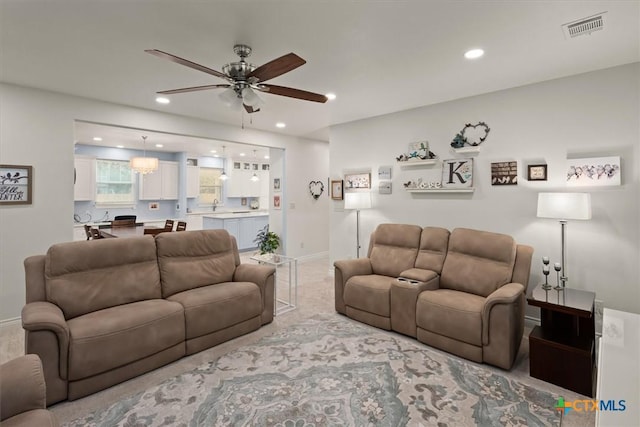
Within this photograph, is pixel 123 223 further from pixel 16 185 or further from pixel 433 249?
pixel 433 249

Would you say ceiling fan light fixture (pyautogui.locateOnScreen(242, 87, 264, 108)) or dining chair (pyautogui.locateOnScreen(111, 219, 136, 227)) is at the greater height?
ceiling fan light fixture (pyautogui.locateOnScreen(242, 87, 264, 108))

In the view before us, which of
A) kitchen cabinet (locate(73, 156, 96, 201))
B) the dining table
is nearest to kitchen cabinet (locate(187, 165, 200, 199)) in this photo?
kitchen cabinet (locate(73, 156, 96, 201))

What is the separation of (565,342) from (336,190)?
3707 mm

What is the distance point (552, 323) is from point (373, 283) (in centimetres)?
162

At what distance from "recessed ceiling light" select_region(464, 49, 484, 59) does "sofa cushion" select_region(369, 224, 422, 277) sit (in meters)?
1.92

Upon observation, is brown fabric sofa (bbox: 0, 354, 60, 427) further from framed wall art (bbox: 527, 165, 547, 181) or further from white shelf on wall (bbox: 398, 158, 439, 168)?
framed wall art (bbox: 527, 165, 547, 181)

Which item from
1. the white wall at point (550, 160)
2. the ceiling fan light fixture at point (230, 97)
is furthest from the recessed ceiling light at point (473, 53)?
the ceiling fan light fixture at point (230, 97)

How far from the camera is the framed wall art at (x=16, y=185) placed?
11.3 ft

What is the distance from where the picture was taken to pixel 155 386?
92.6 inches

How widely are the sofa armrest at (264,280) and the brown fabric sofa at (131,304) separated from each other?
1 cm

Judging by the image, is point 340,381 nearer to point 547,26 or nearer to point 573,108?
point 547,26

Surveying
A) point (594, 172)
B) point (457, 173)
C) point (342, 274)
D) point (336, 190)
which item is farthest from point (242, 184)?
point (594, 172)

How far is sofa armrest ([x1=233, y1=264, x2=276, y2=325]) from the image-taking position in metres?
3.41

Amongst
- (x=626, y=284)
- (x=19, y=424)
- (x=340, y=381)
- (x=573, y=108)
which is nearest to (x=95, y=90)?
(x=19, y=424)
